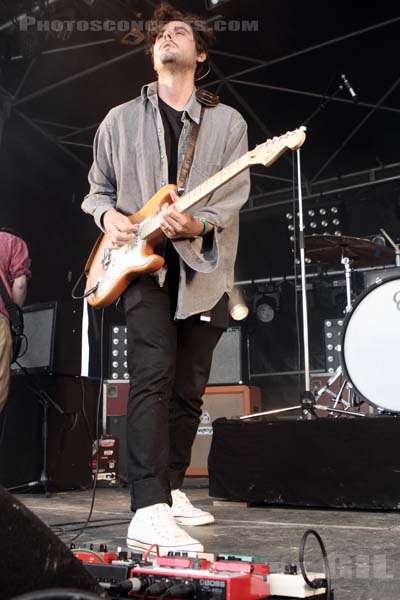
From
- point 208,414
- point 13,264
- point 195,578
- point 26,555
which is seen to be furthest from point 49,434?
point 26,555

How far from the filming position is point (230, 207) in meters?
2.19

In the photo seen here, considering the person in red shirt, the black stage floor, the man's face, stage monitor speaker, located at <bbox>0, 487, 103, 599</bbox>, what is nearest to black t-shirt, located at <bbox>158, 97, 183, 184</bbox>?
the man's face

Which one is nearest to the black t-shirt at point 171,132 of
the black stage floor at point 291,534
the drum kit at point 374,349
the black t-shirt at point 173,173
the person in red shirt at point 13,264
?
the black t-shirt at point 173,173

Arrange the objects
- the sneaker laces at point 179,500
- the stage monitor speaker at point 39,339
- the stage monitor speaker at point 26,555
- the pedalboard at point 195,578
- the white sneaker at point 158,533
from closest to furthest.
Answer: the stage monitor speaker at point 26,555 < the pedalboard at point 195,578 < the white sneaker at point 158,533 < the sneaker laces at point 179,500 < the stage monitor speaker at point 39,339

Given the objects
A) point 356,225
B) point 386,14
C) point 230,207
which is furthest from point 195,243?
point 356,225

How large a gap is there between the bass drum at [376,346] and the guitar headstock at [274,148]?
61.0 inches

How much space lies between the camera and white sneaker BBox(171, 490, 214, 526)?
2.28 metres

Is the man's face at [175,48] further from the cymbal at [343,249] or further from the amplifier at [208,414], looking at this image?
the amplifier at [208,414]

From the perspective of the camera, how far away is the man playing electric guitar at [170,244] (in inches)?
78.5

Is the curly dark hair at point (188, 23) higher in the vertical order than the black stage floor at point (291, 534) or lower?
higher

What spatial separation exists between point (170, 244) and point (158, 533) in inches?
35.6

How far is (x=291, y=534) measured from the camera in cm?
206

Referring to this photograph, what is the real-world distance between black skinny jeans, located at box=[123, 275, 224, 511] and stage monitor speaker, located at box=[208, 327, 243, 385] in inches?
125

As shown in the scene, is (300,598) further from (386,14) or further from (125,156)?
(386,14)
